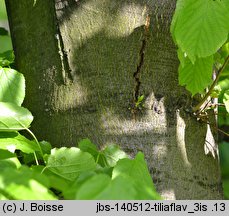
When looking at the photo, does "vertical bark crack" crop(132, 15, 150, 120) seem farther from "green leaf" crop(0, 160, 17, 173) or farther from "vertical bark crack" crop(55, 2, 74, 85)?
"green leaf" crop(0, 160, 17, 173)

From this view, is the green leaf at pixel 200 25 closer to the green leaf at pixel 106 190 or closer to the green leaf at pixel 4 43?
the green leaf at pixel 106 190

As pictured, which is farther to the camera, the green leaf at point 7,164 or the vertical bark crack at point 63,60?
the vertical bark crack at point 63,60

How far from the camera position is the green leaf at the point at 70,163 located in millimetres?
933

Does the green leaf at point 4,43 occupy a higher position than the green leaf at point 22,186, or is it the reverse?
the green leaf at point 22,186

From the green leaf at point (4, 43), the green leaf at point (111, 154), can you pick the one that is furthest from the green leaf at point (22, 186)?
the green leaf at point (4, 43)

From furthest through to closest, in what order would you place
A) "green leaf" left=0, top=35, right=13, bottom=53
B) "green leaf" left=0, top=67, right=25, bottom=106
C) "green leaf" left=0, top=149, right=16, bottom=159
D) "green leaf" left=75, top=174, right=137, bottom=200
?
"green leaf" left=0, top=35, right=13, bottom=53
"green leaf" left=0, top=67, right=25, bottom=106
"green leaf" left=0, top=149, right=16, bottom=159
"green leaf" left=75, top=174, right=137, bottom=200

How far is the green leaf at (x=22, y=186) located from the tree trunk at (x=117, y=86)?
1.42 feet

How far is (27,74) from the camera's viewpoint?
48.4 inches

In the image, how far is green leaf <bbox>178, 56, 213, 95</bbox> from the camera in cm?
116

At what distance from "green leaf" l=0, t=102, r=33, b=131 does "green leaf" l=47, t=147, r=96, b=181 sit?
3.8 inches

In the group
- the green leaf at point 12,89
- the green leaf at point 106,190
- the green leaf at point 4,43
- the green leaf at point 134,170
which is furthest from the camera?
the green leaf at point 4,43

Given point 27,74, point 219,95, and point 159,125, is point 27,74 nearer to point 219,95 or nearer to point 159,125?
point 159,125

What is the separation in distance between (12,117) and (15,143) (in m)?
0.06

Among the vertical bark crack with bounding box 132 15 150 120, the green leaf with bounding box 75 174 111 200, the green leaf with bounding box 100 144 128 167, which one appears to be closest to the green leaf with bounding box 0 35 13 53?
the vertical bark crack with bounding box 132 15 150 120
